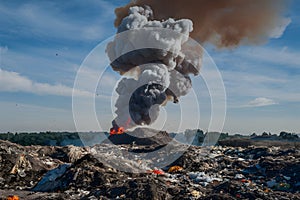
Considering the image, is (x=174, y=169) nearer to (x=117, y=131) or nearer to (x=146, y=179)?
(x=146, y=179)

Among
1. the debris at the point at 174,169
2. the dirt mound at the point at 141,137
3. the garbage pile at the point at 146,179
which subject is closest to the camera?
the garbage pile at the point at 146,179

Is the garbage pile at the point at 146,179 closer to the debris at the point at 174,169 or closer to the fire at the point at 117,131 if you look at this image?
the debris at the point at 174,169

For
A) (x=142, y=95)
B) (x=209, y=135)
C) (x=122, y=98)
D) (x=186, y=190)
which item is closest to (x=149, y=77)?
(x=142, y=95)

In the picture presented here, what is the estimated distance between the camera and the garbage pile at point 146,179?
1340 centimetres

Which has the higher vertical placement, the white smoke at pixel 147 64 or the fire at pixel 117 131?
the white smoke at pixel 147 64

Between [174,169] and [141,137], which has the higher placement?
[141,137]

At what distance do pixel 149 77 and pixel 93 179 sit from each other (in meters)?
28.2

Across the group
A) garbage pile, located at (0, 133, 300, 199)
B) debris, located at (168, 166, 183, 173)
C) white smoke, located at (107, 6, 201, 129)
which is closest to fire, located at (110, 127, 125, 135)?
white smoke, located at (107, 6, 201, 129)

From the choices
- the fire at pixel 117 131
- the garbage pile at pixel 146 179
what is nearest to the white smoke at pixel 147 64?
the fire at pixel 117 131

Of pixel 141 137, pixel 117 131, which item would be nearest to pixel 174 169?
pixel 141 137

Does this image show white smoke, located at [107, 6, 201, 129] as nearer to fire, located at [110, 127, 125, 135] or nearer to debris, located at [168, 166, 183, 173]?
fire, located at [110, 127, 125, 135]

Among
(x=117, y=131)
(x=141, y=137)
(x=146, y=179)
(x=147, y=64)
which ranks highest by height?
(x=147, y=64)

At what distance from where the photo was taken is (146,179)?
14047 millimetres

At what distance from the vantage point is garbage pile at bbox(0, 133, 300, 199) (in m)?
13.4
